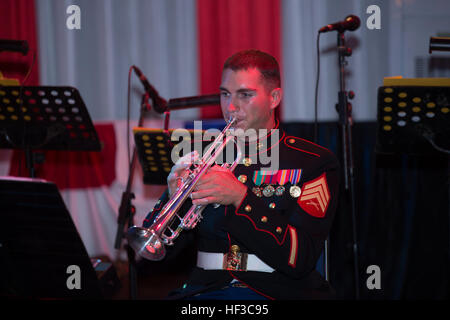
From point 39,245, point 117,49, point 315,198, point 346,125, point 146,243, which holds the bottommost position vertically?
point 39,245

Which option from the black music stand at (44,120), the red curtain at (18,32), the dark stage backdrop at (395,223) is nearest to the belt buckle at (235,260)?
the black music stand at (44,120)

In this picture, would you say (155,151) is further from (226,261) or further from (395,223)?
(395,223)

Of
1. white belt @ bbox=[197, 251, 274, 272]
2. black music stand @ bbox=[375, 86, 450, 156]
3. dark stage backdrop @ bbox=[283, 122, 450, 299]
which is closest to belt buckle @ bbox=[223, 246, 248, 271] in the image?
white belt @ bbox=[197, 251, 274, 272]

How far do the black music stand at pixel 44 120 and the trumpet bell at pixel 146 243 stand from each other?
1.43 m

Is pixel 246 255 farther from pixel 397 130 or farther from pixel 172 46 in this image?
pixel 172 46

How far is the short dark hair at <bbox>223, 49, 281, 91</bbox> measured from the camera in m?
2.13

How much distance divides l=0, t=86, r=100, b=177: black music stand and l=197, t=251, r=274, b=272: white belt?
151cm

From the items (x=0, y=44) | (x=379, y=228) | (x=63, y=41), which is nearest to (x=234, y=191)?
(x=0, y=44)

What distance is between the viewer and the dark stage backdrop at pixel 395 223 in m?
3.99

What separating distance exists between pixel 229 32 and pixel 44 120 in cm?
212

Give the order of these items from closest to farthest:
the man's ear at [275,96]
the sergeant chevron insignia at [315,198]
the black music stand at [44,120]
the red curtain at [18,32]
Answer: the sergeant chevron insignia at [315,198]
the man's ear at [275,96]
the black music stand at [44,120]
the red curtain at [18,32]

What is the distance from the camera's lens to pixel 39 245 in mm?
2498

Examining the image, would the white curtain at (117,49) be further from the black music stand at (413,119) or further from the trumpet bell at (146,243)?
the trumpet bell at (146,243)

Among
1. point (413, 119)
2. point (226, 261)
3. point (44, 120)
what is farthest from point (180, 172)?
point (44, 120)
